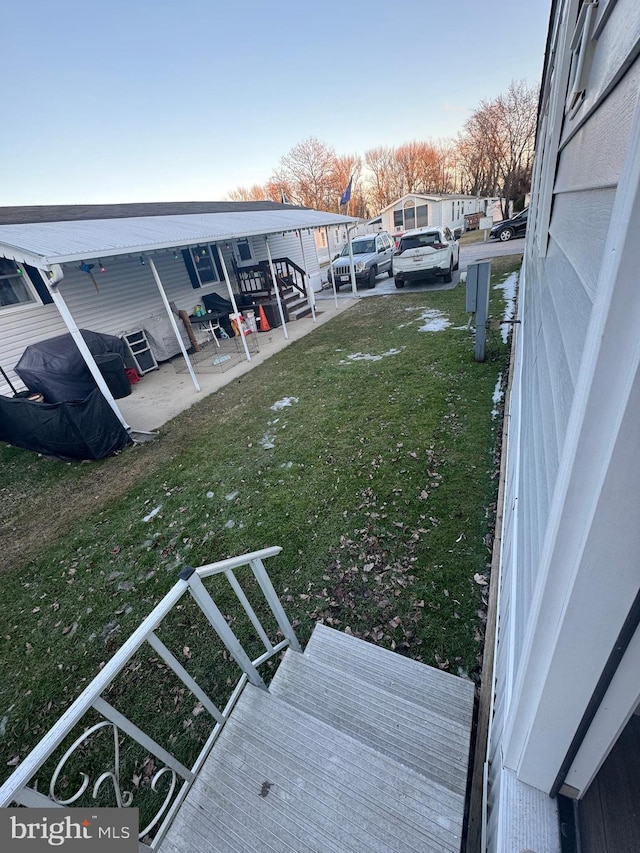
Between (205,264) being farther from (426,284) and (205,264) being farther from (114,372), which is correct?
(426,284)

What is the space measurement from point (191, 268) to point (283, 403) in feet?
22.4

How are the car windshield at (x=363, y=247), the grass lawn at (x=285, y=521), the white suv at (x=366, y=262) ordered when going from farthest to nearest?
the car windshield at (x=363, y=247) < the white suv at (x=366, y=262) < the grass lawn at (x=285, y=521)

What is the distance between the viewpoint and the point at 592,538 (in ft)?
1.97

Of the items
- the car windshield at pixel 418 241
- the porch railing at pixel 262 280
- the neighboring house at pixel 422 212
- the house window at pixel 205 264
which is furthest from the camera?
the neighboring house at pixel 422 212

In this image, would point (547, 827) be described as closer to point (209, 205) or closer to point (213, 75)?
point (209, 205)

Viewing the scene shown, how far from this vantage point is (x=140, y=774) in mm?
2086

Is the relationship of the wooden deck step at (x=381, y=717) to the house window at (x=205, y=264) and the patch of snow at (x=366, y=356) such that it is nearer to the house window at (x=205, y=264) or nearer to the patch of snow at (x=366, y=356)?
the patch of snow at (x=366, y=356)

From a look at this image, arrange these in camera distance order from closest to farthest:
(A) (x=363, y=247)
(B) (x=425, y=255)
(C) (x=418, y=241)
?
(B) (x=425, y=255)
(C) (x=418, y=241)
(A) (x=363, y=247)

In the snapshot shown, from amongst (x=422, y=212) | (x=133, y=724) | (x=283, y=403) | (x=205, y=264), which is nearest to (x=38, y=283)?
(x=205, y=264)

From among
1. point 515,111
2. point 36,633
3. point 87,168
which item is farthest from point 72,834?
point 515,111

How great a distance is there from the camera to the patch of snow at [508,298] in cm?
726

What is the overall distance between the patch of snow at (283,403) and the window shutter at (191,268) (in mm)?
6465

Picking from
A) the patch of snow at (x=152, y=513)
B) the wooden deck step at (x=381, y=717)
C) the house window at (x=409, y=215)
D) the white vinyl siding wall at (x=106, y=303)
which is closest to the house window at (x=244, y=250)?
the white vinyl siding wall at (x=106, y=303)

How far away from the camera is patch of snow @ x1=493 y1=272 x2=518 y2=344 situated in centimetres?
726
